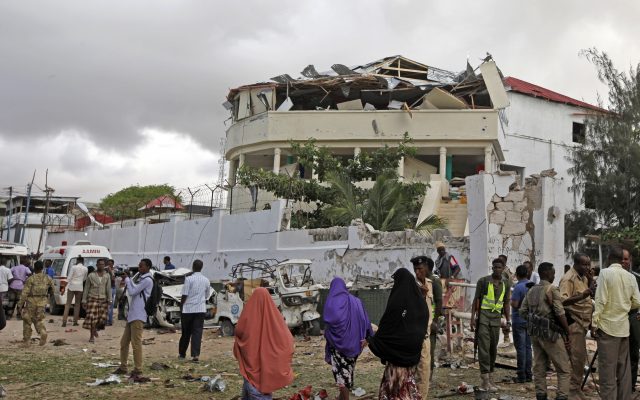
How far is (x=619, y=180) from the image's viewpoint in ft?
83.2

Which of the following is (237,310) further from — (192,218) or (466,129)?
(466,129)

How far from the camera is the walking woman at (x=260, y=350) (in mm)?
5871

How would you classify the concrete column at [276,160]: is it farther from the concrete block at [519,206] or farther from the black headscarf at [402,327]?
the black headscarf at [402,327]

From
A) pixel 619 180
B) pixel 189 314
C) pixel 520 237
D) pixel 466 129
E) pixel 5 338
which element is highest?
pixel 466 129

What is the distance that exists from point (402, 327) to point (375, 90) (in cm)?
2833

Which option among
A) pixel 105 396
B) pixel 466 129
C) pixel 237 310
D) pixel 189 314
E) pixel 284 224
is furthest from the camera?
pixel 466 129

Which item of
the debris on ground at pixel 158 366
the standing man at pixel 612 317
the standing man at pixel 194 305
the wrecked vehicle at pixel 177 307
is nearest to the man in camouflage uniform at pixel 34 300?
the wrecked vehicle at pixel 177 307

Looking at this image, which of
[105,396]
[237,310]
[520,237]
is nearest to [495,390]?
[105,396]

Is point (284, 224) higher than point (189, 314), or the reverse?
point (284, 224)

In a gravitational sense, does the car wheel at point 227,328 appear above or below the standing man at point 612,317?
below

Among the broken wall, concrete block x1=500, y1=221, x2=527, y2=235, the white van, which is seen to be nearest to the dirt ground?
the broken wall

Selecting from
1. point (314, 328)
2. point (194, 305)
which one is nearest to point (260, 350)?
point (194, 305)

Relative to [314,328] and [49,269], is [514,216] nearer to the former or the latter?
[314,328]

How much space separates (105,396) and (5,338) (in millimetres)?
6544
